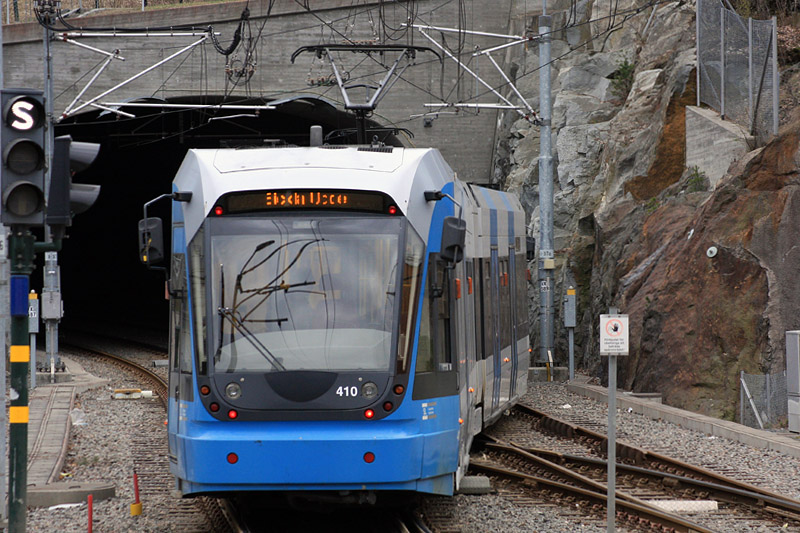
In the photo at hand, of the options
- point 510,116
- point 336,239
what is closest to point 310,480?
point 336,239

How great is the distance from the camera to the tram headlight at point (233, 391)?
882cm

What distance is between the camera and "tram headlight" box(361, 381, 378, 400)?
29.0ft

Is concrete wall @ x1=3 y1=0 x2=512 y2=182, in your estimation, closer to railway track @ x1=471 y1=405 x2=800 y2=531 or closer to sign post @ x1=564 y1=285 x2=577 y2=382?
sign post @ x1=564 y1=285 x2=577 y2=382

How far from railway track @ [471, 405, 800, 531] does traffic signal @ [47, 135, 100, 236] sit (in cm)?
577

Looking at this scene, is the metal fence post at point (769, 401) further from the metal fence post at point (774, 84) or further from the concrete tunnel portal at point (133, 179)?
the concrete tunnel portal at point (133, 179)

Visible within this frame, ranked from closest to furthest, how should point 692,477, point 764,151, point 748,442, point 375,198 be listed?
point 375,198 → point 692,477 → point 748,442 → point 764,151

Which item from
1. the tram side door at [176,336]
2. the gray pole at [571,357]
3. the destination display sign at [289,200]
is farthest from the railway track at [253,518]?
the gray pole at [571,357]

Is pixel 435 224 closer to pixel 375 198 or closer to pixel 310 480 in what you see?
pixel 375 198

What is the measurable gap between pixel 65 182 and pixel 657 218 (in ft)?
61.4

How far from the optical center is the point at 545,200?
85.1ft

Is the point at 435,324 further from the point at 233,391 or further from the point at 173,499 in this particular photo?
the point at 173,499

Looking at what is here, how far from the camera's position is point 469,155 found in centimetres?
3734

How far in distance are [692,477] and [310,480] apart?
19.0ft

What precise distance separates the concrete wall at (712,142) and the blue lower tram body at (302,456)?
16.0 meters
